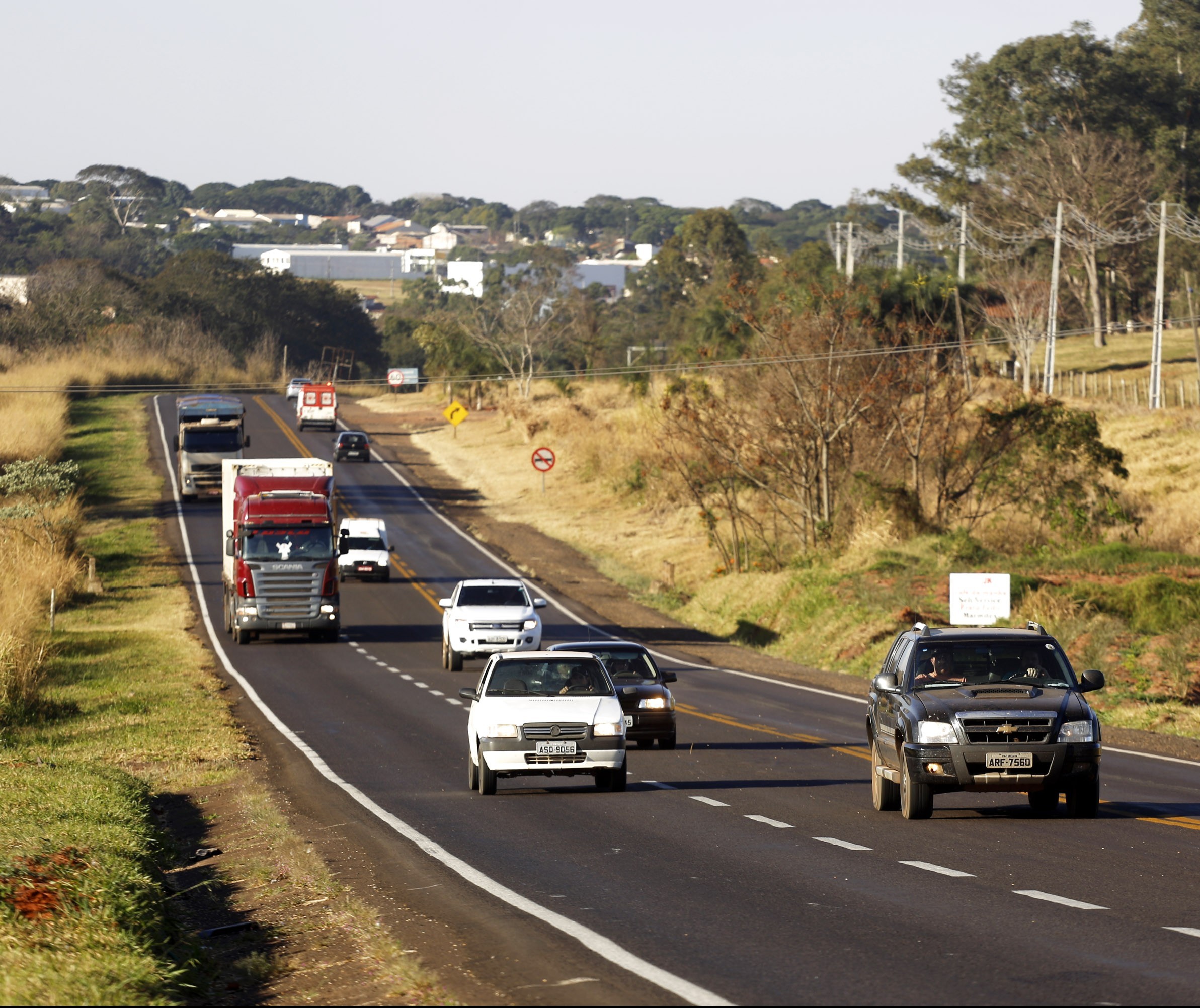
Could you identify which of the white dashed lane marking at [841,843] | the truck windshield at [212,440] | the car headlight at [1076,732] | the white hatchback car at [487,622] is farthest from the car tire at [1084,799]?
the truck windshield at [212,440]

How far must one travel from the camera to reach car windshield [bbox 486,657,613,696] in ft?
56.1

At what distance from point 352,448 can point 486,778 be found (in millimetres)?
64457

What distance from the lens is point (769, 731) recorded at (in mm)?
23922

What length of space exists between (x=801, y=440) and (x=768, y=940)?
3942 cm

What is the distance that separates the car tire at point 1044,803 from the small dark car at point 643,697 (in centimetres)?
678

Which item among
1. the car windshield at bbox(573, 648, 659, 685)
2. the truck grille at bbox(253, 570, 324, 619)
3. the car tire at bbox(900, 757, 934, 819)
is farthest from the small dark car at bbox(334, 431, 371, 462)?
the car tire at bbox(900, 757, 934, 819)

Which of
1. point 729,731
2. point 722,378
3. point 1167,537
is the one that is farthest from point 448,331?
point 729,731

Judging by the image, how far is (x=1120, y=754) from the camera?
69.7 feet

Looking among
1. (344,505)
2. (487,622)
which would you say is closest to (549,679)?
(487,622)

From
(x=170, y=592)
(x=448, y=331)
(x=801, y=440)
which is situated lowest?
(x=170, y=592)

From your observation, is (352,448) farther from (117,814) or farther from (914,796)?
(914,796)

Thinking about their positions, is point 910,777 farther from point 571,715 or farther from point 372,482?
point 372,482

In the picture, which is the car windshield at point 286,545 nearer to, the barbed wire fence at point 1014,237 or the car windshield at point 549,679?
the car windshield at point 549,679

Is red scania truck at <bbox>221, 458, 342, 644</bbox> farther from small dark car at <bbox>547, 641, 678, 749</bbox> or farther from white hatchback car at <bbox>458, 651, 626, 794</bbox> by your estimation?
white hatchback car at <bbox>458, 651, 626, 794</bbox>
